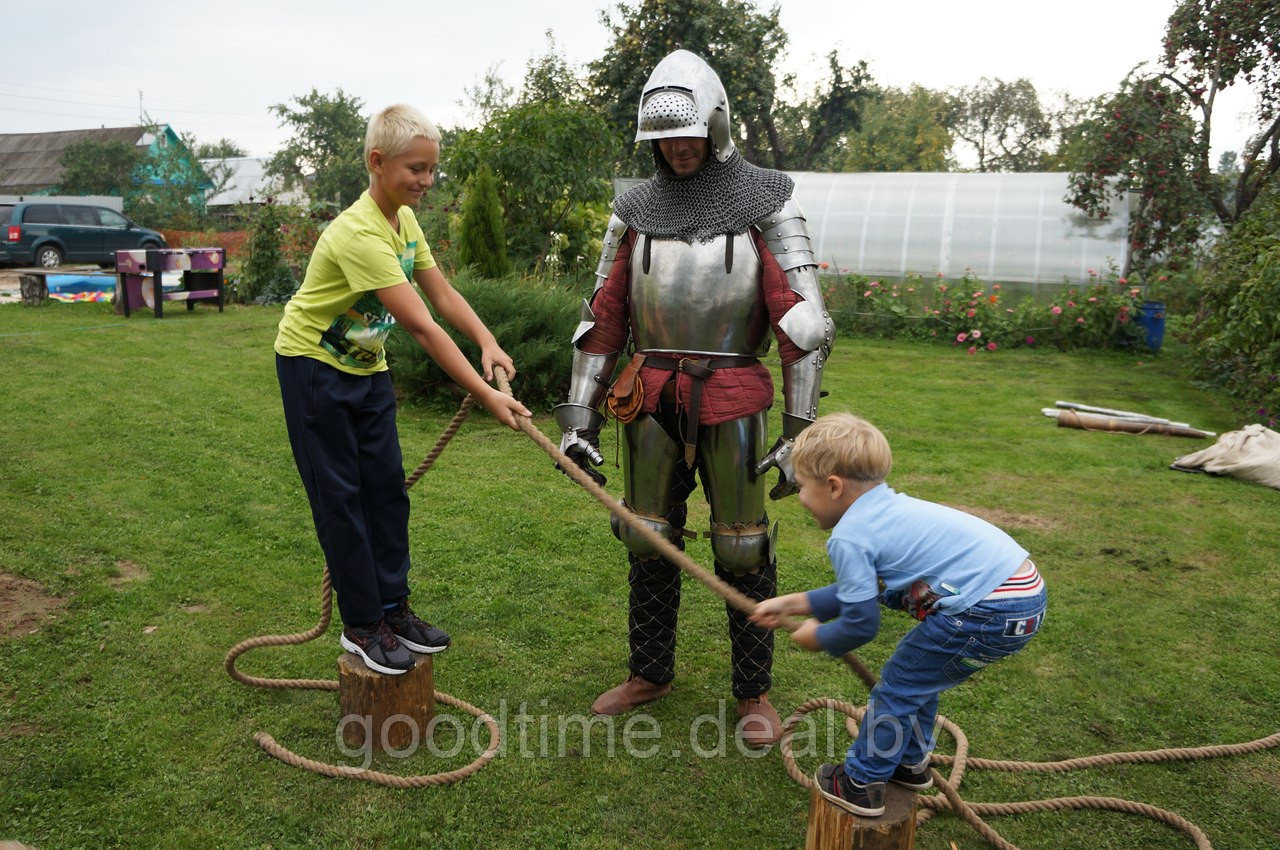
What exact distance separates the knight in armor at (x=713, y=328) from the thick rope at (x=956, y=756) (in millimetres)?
262

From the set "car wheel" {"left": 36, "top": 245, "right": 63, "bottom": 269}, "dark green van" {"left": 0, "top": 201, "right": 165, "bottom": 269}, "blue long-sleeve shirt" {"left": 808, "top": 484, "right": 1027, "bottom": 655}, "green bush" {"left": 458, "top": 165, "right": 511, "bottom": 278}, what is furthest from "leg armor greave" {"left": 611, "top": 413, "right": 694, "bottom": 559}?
"car wheel" {"left": 36, "top": 245, "right": 63, "bottom": 269}

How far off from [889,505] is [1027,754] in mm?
1598

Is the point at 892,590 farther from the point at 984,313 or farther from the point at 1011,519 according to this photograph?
the point at 984,313

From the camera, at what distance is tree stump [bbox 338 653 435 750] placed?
131 inches

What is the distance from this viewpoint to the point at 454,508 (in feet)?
19.7

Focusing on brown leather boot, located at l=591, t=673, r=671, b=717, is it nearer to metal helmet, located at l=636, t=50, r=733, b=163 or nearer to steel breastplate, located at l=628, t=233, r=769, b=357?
steel breastplate, located at l=628, t=233, r=769, b=357

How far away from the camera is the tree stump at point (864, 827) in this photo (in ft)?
8.34

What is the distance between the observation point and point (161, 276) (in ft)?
44.7

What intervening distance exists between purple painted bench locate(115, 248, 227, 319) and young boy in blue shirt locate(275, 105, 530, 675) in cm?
1103

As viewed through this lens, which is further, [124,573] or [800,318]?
[124,573]

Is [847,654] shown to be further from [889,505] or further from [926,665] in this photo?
[889,505]

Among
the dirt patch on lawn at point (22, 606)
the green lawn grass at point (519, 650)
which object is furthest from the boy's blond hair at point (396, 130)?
the dirt patch on lawn at point (22, 606)

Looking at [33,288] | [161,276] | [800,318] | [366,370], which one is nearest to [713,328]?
Answer: [800,318]

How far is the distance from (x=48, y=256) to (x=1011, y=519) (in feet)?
64.8
